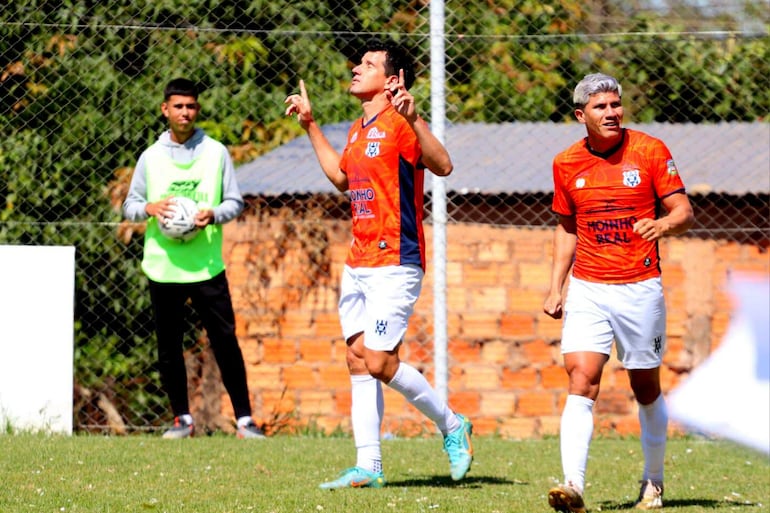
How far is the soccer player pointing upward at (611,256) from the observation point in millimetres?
5719

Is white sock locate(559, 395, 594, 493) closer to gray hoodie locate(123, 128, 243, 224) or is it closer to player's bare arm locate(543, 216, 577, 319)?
player's bare arm locate(543, 216, 577, 319)

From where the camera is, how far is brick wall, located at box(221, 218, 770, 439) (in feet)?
31.0

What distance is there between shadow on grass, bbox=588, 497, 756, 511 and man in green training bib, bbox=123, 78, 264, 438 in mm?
3131

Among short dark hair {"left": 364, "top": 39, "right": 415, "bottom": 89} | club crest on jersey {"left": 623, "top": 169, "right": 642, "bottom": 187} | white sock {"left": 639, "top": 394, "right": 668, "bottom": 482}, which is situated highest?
short dark hair {"left": 364, "top": 39, "right": 415, "bottom": 89}

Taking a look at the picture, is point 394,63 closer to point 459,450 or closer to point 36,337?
point 459,450

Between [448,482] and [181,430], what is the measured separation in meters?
2.52

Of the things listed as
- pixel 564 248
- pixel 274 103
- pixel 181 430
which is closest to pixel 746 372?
pixel 564 248

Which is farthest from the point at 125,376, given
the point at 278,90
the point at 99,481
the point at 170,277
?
the point at 99,481

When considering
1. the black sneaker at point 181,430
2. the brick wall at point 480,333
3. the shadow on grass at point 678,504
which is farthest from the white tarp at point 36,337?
the shadow on grass at point 678,504

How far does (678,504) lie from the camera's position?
6.02 meters

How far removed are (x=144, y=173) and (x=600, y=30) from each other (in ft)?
12.8

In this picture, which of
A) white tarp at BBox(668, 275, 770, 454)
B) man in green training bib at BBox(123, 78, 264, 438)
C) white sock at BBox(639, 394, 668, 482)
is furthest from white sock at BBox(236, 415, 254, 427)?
white tarp at BBox(668, 275, 770, 454)

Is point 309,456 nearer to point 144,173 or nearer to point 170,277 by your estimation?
point 170,277

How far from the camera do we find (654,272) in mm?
5816
